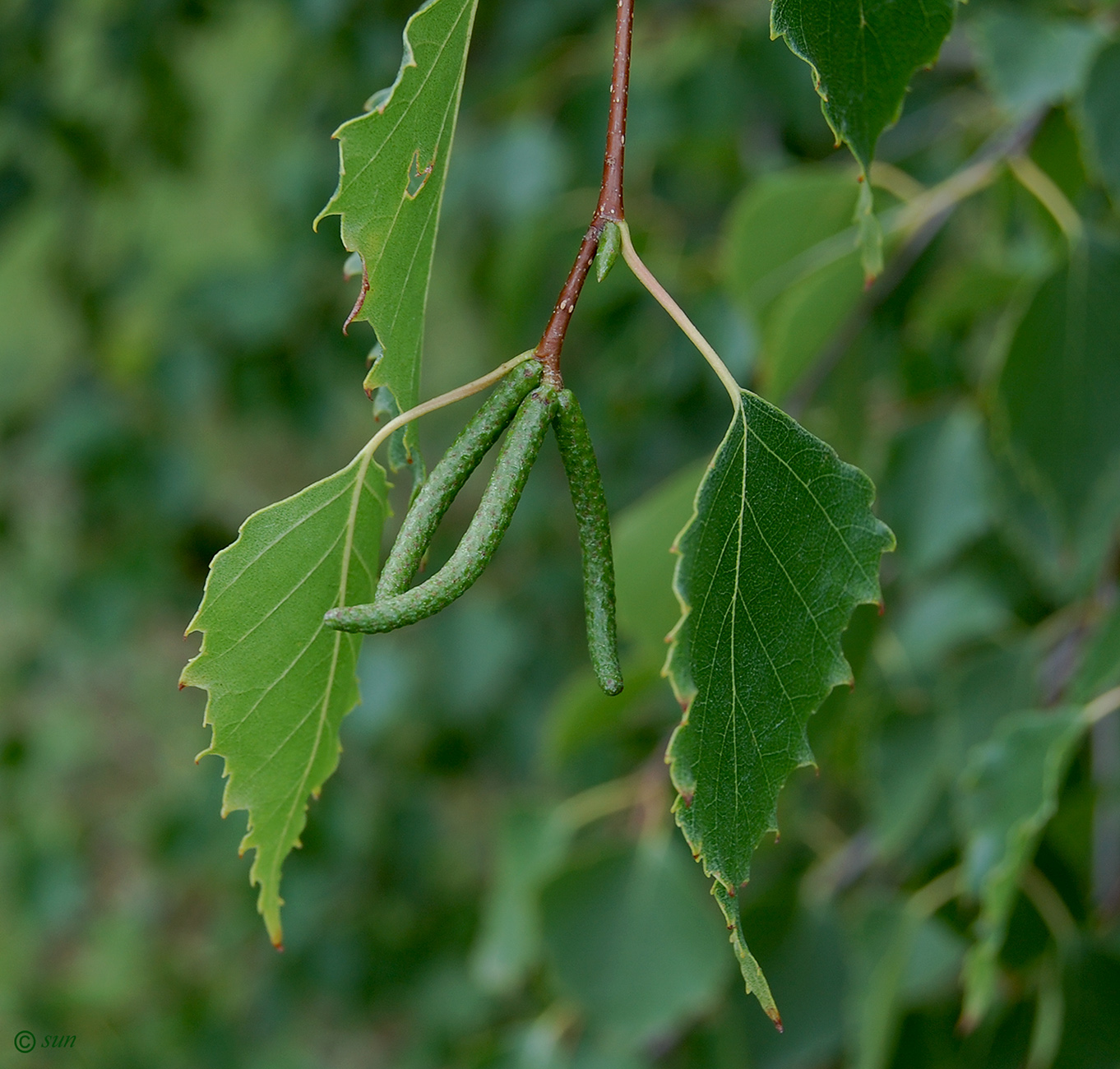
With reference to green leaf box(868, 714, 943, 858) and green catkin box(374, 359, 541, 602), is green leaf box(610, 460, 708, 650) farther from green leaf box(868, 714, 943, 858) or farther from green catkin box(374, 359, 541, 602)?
green catkin box(374, 359, 541, 602)

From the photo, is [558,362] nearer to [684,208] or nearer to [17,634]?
[684,208]

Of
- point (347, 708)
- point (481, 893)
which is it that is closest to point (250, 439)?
point (481, 893)

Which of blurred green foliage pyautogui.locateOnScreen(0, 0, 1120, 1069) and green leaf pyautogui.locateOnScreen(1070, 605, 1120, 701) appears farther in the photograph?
blurred green foliage pyautogui.locateOnScreen(0, 0, 1120, 1069)

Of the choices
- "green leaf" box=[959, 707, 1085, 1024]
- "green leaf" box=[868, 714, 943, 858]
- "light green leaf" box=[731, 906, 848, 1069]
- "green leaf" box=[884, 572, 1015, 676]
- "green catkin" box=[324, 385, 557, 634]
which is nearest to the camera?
"green catkin" box=[324, 385, 557, 634]

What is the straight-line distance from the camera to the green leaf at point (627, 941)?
0.92 m

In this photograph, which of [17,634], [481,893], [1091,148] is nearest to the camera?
[1091,148]

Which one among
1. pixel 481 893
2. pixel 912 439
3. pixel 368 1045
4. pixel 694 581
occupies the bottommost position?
pixel 368 1045

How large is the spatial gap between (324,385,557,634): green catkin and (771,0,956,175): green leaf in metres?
0.12

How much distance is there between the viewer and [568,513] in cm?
180

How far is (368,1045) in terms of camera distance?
283 centimetres

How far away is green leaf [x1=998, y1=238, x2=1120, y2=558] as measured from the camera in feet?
2.29

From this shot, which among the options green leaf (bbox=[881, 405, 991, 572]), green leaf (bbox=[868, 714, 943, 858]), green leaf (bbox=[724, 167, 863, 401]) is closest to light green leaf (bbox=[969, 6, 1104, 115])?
green leaf (bbox=[724, 167, 863, 401])

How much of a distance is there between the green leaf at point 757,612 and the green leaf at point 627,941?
597mm

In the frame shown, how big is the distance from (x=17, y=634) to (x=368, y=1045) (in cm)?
130
